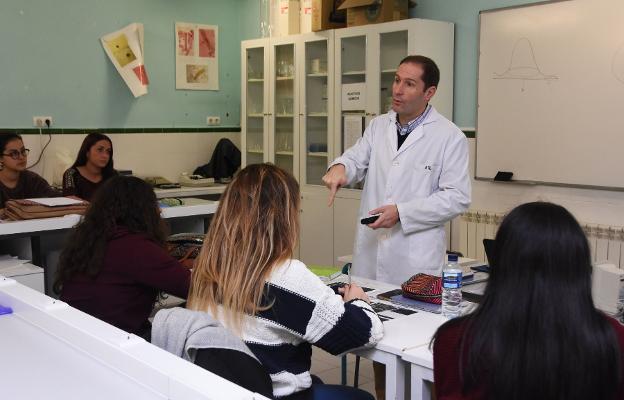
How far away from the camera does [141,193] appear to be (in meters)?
2.67

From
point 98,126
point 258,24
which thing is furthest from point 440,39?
point 98,126

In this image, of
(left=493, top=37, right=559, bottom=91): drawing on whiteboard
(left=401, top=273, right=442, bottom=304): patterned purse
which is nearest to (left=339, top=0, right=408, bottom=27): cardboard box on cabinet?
(left=493, top=37, right=559, bottom=91): drawing on whiteboard

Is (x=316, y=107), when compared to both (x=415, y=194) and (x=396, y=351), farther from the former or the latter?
(x=396, y=351)

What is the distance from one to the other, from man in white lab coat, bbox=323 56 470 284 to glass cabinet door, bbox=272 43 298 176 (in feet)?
8.66

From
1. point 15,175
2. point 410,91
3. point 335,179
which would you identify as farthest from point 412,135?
point 15,175

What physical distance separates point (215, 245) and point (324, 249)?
3.82 meters

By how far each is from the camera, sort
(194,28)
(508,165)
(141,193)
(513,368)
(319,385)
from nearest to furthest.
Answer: (513,368), (319,385), (141,193), (508,165), (194,28)

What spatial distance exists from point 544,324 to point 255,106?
17.1ft

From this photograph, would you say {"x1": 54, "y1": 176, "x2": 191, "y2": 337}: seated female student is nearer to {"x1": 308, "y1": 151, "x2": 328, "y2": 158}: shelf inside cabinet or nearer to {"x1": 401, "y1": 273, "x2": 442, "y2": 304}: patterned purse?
{"x1": 401, "y1": 273, "x2": 442, "y2": 304}: patterned purse

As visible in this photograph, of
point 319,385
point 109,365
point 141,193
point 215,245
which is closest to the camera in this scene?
point 109,365

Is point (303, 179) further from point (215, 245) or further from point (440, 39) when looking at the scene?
point (215, 245)

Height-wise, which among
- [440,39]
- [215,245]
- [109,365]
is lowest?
[109,365]

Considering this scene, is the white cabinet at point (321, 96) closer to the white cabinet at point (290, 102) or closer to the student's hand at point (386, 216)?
the white cabinet at point (290, 102)

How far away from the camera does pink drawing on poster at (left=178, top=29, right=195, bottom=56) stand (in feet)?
21.4
